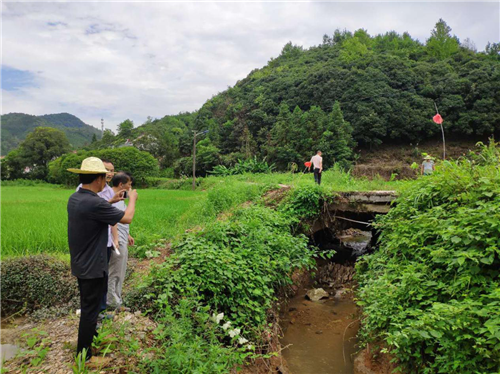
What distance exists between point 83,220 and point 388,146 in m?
38.8

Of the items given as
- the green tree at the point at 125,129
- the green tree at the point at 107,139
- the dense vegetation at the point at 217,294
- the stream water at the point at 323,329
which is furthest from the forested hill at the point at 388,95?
the dense vegetation at the point at 217,294

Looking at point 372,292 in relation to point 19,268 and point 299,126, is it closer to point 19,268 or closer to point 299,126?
point 19,268

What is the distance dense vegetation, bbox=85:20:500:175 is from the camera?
3319 centimetres

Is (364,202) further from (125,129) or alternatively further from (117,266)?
(125,129)

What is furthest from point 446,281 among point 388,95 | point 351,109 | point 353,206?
point 388,95

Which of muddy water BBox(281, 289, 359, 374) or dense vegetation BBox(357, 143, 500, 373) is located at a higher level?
dense vegetation BBox(357, 143, 500, 373)

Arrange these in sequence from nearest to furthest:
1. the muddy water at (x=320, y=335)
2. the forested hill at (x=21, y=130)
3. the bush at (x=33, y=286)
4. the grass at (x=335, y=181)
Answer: the bush at (x=33, y=286) → the muddy water at (x=320, y=335) → the grass at (x=335, y=181) → the forested hill at (x=21, y=130)

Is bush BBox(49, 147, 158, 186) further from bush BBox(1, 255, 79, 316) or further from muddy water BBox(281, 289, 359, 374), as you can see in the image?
bush BBox(1, 255, 79, 316)

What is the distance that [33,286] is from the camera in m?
4.85

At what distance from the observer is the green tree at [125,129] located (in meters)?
48.5

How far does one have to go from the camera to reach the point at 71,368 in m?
3.16

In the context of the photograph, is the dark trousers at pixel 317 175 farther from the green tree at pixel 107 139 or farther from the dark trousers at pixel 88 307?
the green tree at pixel 107 139

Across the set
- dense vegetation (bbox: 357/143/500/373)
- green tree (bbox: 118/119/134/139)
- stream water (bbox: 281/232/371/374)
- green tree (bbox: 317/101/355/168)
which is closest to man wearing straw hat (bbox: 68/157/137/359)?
stream water (bbox: 281/232/371/374)

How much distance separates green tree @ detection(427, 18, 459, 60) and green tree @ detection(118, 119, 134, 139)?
1796 inches
